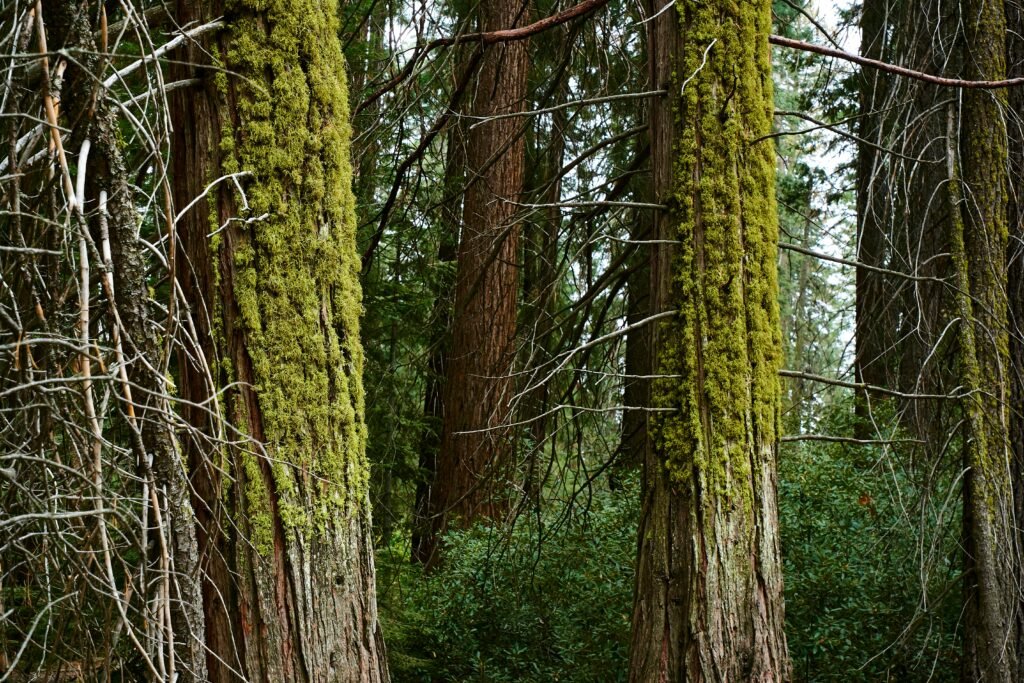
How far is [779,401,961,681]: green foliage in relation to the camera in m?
5.06

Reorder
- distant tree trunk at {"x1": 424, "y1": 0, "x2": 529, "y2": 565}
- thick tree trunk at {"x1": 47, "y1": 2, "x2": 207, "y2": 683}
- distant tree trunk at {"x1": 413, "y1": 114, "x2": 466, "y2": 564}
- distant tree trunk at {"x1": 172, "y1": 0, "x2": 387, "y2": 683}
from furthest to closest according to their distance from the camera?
distant tree trunk at {"x1": 413, "y1": 114, "x2": 466, "y2": 564} < distant tree trunk at {"x1": 424, "y1": 0, "x2": 529, "y2": 565} < distant tree trunk at {"x1": 172, "y1": 0, "x2": 387, "y2": 683} < thick tree trunk at {"x1": 47, "y1": 2, "x2": 207, "y2": 683}

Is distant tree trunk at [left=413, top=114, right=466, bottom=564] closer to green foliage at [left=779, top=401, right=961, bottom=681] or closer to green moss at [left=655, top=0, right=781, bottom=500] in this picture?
green foliage at [left=779, top=401, right=961, bottom=681]

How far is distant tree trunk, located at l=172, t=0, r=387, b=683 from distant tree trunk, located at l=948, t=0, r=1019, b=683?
3.02 meters

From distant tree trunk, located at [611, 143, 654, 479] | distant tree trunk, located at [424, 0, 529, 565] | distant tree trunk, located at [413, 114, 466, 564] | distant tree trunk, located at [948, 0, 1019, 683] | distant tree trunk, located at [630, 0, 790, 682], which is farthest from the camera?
distant tree trunk, located at [413, 114, 466, 564]

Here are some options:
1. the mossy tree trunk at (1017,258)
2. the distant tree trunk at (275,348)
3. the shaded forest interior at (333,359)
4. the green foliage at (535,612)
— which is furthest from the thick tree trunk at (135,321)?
the mossy tree trunk at (1017,258)

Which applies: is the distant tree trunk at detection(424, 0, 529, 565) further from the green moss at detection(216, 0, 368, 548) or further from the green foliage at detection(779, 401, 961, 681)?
the green moss at detection(216, 0, 368, 548)

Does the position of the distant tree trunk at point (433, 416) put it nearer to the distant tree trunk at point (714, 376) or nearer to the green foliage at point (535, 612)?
the green foliage at point (535, 612)

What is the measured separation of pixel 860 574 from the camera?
5.59m

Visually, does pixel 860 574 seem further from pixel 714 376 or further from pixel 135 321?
pixel 135 321

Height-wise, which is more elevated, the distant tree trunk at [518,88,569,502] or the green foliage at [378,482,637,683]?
the distant tree trunk at [518,88,569,502]

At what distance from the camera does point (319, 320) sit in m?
2.77

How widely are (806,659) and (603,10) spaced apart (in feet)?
13.3

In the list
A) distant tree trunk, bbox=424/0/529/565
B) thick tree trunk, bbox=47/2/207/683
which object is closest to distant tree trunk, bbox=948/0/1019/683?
thick tree trunk, bbox=47/2/207/683

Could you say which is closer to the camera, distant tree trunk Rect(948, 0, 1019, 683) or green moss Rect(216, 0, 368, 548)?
green moss Rect(216, 0, 368, 548)
